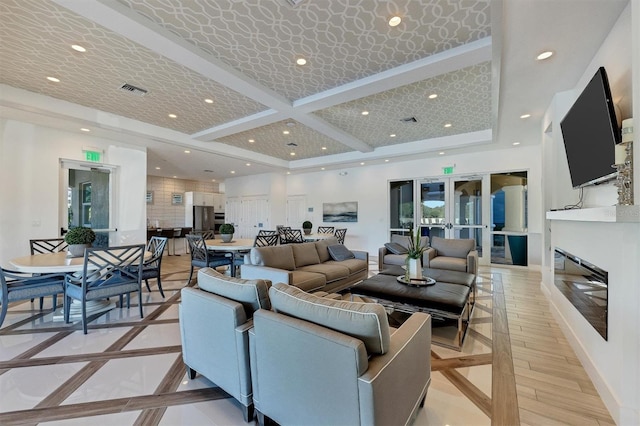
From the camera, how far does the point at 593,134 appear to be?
7.30 feet

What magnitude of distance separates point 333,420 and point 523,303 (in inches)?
161

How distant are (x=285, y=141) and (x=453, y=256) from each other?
4.63 meters

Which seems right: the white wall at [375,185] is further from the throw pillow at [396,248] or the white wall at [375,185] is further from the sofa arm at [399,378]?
the sofa arm at [399,378]

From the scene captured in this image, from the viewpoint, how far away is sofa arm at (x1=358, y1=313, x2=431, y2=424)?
116 centimetres

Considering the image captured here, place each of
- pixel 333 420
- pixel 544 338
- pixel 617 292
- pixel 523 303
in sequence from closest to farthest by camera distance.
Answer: pixel 333 420
pixel 617 292
pixel 544 338
pixel 523 303

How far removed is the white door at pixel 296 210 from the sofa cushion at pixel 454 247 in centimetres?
533

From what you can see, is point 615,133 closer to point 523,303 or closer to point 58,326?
point 523,303

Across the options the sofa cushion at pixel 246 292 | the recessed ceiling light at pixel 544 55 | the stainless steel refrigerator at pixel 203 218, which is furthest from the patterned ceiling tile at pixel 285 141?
the stainless steel refrigerator at pixel 203 218

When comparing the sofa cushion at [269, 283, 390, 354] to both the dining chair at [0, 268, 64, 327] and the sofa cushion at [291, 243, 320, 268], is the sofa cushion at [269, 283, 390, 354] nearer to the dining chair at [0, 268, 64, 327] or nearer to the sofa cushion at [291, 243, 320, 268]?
the sofa cushion at [291, 243, 320, 268]

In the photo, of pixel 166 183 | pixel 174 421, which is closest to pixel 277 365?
pixel 174 421

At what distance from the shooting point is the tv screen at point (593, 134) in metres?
1.93

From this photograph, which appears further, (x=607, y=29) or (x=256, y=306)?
(x=607, y=29)

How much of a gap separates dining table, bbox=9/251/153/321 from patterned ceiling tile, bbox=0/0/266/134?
2.36 m

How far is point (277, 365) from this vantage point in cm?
146
